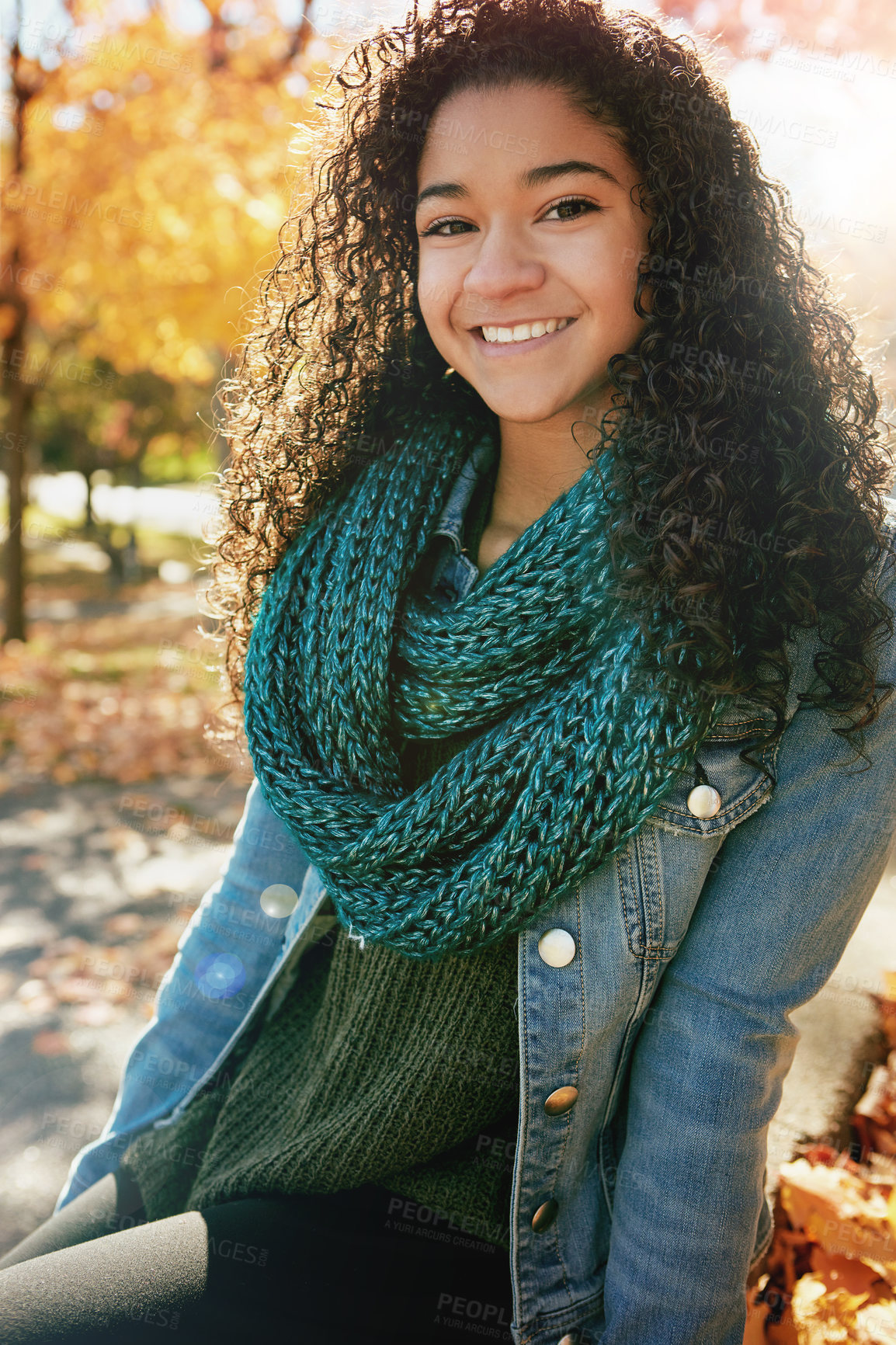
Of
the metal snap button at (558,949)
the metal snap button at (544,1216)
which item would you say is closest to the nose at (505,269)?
the metal snap button at (558,949)

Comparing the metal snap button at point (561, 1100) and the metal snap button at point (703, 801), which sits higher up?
the metal snap button at point (703, 801)

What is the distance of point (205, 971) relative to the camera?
1953mm

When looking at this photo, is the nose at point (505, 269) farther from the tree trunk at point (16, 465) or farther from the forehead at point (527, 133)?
the tree trunk at point (16, 465)

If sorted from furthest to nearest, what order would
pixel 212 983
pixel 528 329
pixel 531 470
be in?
pixel 212 983, pixel 531 470, pixel 528 329

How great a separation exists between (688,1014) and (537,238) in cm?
127

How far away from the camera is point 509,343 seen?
157cm

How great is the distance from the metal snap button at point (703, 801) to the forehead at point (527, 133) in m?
0.99

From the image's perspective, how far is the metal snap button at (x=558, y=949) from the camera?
1.49 m

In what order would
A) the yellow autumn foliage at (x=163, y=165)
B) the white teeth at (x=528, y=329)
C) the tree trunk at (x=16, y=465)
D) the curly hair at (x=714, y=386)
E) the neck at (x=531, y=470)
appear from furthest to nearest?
the tree trunk at (x=16, y=465) → the yellow autumn foliage at (x=163, y=165) → the neck at (x=531, y=470) → the white teeth at (x=528, y=329) → the curly hair at (x=714, y=386)

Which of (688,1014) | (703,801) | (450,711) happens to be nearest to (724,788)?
(703,801)

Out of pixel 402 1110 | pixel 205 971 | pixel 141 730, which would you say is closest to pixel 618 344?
pixel 402 1110

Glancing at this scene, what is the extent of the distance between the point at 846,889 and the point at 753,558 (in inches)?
20.8

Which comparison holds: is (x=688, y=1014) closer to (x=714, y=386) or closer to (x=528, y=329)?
(x=714, y=386)

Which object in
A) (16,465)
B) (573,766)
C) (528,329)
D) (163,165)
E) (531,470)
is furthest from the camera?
(16,465)
